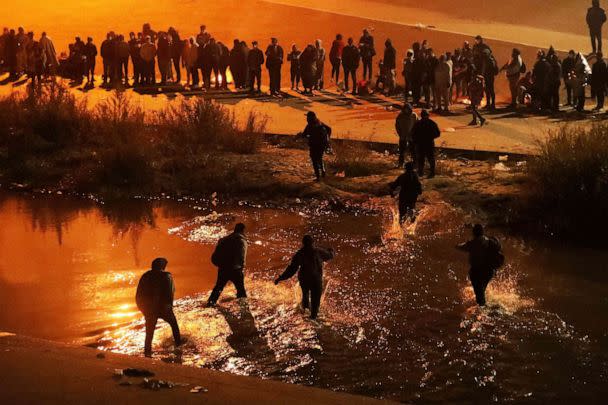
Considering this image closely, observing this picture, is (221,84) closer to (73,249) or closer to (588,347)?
(73,249)

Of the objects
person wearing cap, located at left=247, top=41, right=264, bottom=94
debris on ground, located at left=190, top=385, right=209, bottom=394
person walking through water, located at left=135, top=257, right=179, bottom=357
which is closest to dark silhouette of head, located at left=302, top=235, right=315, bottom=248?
person walking through water, located at left=135, top=257, right=179, bottom=357

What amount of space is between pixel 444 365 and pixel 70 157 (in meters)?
15.4

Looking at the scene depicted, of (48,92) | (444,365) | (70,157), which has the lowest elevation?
(444,365)

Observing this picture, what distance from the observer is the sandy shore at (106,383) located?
33.8 feet

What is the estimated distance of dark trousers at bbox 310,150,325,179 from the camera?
70.6 feet

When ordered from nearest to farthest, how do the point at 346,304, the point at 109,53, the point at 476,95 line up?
the point at 346,304, the point at 476,95, the point at 109,53

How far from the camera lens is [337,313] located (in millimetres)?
14398

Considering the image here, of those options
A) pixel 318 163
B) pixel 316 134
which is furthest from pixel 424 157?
pixel 316 134

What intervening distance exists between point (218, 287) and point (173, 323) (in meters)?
1.77

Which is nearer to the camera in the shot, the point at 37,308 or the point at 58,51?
the point at 37,308

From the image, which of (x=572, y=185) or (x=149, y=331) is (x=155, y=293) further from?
(x=572, y=185)

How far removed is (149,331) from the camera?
12.6 metres

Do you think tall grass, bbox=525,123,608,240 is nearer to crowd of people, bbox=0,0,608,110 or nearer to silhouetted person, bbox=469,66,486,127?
silhouetted person, bbox=469,66,486,127

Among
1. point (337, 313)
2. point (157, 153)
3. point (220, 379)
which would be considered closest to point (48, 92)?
point (157, 153)
